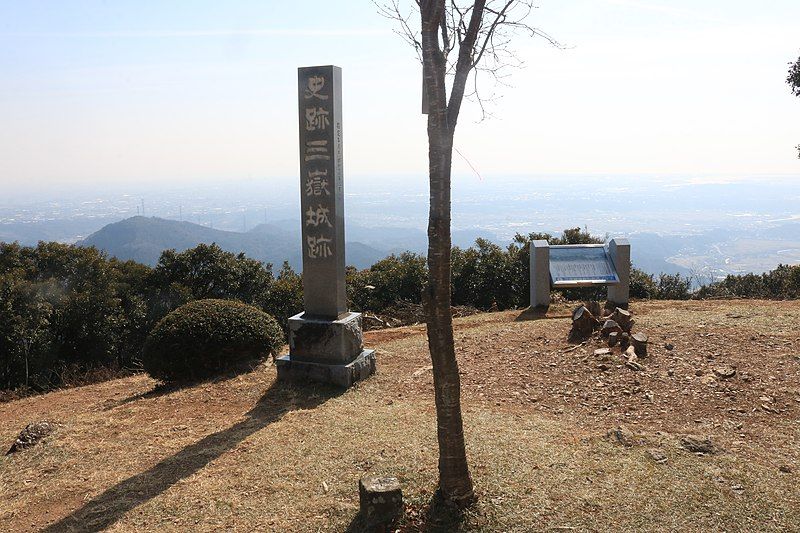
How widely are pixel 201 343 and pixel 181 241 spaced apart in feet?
261

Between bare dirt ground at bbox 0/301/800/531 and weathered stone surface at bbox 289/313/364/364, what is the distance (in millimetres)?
406

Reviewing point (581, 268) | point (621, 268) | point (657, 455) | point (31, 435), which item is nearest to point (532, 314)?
point (581, 268)

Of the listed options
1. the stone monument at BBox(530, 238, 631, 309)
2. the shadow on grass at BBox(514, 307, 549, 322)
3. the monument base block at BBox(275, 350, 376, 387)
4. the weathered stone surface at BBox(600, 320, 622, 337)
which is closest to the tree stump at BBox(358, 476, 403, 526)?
the monument base block at BBox(275, 350, 376, 387)

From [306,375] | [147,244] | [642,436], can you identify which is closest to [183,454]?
[306,375]

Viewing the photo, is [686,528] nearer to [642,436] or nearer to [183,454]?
[642,436]

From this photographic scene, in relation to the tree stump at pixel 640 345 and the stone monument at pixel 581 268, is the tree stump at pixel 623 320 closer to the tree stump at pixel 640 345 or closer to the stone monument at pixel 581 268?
the tree stump at pixel 640 345

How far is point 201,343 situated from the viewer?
728 centimetres

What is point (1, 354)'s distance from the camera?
951cm

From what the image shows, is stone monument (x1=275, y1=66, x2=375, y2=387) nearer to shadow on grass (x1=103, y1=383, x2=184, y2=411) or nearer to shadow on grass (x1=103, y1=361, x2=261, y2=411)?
shadow on grass (x1=103, y1=361, x2=261, y2=411)

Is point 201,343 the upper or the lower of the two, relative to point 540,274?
lower

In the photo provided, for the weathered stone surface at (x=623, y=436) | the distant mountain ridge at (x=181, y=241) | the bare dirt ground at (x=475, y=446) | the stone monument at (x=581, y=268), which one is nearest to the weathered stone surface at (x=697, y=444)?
the bare dirt ground at (x=475, y=446)

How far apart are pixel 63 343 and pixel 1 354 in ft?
3.93

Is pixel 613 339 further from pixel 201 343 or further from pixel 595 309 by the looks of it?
pixel 201 343

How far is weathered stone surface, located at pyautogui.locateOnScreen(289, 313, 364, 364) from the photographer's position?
6.71m
